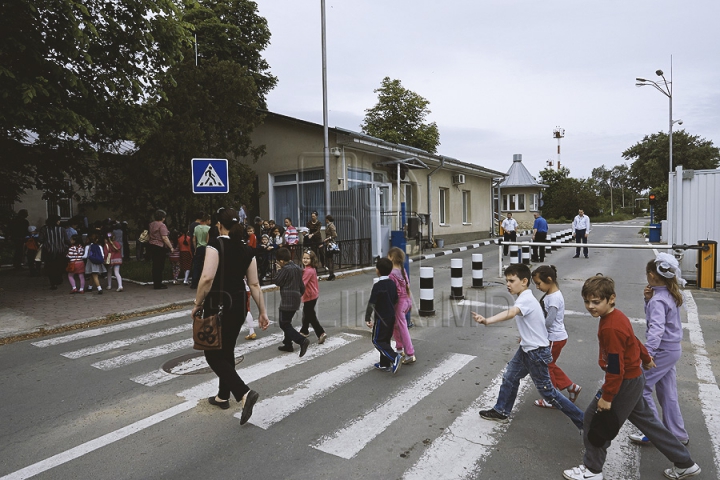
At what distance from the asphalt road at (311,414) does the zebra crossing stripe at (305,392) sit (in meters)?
0.02

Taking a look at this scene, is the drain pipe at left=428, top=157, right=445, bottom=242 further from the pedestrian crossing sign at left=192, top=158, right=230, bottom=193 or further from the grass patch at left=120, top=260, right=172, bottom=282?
the pedestrian crossing sign at left=192, top=158, right=230, bottom=193

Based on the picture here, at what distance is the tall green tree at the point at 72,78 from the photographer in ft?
29.1

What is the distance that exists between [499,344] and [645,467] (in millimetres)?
3256

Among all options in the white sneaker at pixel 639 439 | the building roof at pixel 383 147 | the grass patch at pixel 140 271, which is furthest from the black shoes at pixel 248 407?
the building roof at pixel 383 147

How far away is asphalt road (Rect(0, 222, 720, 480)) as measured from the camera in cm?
356

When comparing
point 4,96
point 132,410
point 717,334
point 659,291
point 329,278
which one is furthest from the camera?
point 329,278

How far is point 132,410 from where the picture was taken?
15.3 ft

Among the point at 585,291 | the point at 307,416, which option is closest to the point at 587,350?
the point at 585,291

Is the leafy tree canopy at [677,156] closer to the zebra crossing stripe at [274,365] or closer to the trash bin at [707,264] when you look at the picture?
the trash bin at [707,264]

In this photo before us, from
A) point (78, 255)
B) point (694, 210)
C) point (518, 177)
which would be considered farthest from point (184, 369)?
point (518, 177)

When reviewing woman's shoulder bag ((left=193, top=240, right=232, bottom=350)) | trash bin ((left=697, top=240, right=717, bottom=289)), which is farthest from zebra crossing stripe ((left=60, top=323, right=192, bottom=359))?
trash bin ((left=697, top=240, right=717, bottom=289))

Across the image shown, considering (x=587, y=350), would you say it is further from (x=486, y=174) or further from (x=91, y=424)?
(x=486, y=174)

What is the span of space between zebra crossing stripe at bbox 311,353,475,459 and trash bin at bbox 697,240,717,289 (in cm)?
789

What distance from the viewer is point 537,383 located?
13.2 ft
